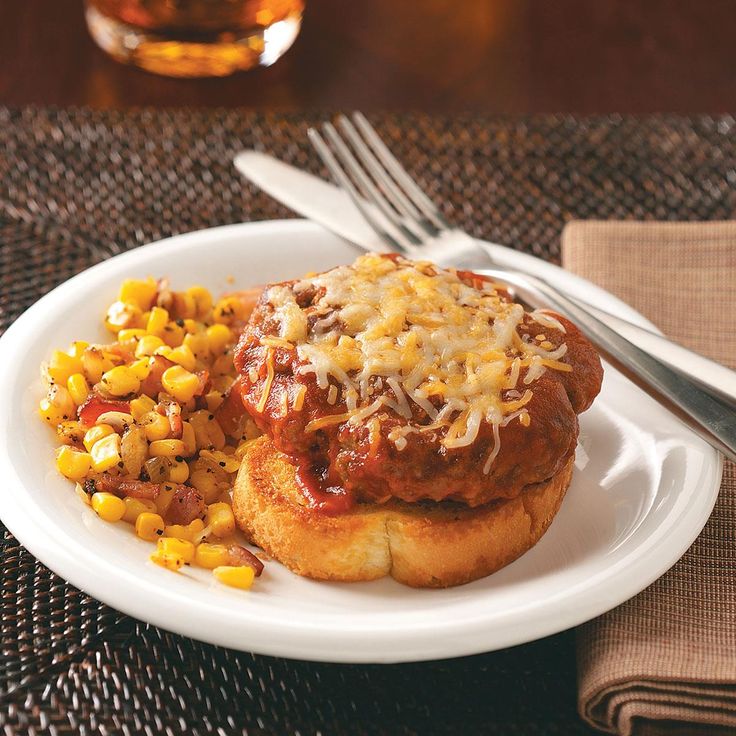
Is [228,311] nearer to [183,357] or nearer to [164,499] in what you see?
[183,357]

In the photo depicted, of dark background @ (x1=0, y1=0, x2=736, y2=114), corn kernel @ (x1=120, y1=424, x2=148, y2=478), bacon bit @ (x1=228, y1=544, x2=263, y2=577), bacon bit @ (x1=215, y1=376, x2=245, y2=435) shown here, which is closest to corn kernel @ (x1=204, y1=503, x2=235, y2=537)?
bacon bit @ (x1=228, y1=544, x2=263, y2=577)

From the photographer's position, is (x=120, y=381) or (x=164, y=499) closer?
(x=164, y=499)

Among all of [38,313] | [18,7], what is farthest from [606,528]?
[18,7]

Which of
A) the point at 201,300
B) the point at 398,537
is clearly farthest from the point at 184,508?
the point at 201,300

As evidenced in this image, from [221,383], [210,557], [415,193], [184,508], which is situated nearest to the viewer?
[210,557]

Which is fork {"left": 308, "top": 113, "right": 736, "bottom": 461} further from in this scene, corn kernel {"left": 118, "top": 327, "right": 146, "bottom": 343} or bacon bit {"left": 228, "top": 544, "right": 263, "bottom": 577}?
bacon bit {"left": 228, "top": 544, "right": 263, "bottom": 577}

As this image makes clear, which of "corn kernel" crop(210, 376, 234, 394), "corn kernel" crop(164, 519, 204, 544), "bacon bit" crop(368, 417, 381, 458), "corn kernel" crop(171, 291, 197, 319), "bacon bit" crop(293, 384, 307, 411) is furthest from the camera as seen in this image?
"corn kernel" crop(171, 291, 197, 319)
